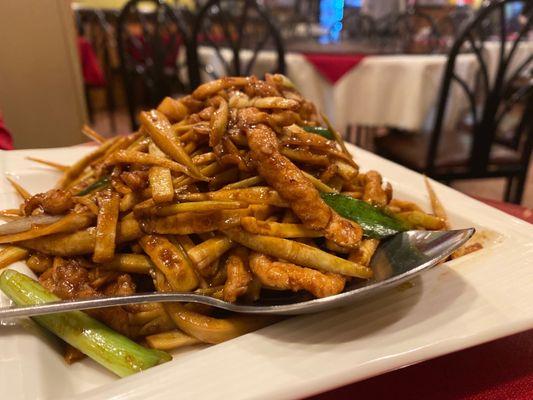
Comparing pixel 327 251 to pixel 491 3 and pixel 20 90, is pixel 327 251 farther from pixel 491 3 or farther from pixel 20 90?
pixel 20 90

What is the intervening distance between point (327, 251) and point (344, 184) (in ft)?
0.85

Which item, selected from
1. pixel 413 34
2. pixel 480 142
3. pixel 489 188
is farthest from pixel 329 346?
pixel 413 34

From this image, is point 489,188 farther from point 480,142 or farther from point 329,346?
point 329,346

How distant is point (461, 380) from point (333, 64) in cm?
274

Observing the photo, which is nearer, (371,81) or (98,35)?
(371,81)

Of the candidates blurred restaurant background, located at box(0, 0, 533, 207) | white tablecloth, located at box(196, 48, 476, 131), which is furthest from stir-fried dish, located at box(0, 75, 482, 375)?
white tablecloth, located at box(196, 48, 476, 131)

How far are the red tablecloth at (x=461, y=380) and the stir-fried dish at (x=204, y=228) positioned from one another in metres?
0.20

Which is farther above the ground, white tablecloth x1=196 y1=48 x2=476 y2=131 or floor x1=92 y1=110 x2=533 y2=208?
white tablecloth x1=196 y1=48 x2=476 y2=131

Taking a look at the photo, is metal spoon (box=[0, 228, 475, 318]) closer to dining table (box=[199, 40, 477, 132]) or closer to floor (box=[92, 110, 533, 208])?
dining table (box=[199, 40, 477, 132])

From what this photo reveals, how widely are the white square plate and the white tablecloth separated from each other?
2539 mm

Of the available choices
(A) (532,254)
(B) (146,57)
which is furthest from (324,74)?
(A) (532,254)

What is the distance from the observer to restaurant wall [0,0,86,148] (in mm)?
3191

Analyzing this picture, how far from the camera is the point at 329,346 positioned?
2.37ft

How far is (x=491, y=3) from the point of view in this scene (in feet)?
8.63
